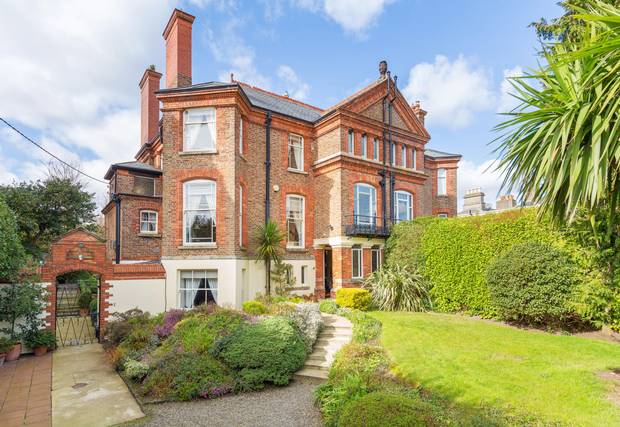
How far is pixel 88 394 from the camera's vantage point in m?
6.89

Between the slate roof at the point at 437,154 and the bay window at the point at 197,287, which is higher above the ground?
the slate roof at the point at 437,154

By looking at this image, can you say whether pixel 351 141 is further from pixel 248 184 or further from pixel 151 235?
pixel 151 235

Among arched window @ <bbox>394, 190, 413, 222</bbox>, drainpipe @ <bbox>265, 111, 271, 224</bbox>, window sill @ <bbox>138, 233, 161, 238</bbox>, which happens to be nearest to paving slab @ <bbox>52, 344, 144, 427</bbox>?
window sill @ <bbox>138, 233, 161, 238</bbox>

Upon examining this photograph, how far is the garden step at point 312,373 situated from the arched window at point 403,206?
1117cm

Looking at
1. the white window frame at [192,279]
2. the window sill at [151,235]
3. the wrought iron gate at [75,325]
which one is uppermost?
the window sill at [151,235]

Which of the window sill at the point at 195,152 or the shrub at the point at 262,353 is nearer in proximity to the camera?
the shrub at the point at 262,353

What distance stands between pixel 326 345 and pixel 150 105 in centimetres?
1701

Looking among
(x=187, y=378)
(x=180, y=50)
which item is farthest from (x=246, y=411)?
(x=180, y=50)

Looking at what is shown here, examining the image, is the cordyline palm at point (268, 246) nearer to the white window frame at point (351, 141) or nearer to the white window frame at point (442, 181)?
the white window frame at point (351, 141)

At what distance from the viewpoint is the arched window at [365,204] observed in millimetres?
16516

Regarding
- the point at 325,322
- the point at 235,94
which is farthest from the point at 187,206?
the point at 325,322

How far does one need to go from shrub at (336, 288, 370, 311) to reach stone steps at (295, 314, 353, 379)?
6.05 feet

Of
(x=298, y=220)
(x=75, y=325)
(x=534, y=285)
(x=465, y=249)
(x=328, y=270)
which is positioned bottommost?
(x=75, y=325)

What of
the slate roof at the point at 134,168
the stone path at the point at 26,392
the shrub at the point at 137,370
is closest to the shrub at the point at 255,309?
the shrub at the point at 137,370
